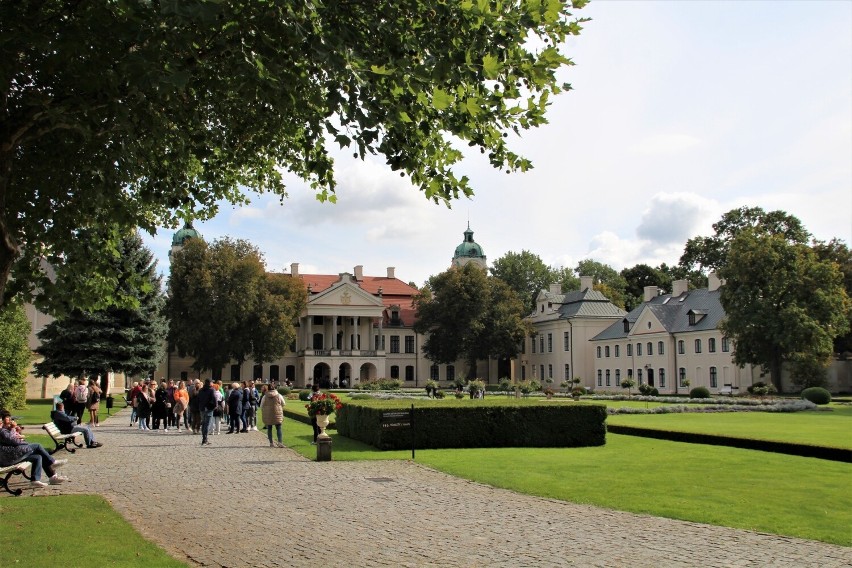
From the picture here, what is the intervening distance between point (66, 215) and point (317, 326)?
70.1 m

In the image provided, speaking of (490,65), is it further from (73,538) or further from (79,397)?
(79,397)

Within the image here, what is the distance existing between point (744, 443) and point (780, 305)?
3076 centimetres

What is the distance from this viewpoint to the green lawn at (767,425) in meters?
19.9

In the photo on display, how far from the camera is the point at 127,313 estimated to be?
37.5 m

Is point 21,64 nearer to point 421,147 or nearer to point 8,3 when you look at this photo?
point 8,3

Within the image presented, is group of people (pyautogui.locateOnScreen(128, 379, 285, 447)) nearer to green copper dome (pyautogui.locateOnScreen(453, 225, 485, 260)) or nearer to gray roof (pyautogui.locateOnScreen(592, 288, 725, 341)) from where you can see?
gray roof (pyautogui.locateOnScreen(592, 288, 725, 341))

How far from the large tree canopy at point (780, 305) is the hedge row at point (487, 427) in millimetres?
29590

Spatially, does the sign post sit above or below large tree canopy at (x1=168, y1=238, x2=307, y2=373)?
below

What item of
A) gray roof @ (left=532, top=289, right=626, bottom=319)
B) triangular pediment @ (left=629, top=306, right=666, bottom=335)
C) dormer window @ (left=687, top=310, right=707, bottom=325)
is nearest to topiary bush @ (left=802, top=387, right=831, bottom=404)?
dormer window @ (left=687, top=310, right=707, bottom=325)

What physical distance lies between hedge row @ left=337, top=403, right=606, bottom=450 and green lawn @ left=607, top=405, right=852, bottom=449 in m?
3.59

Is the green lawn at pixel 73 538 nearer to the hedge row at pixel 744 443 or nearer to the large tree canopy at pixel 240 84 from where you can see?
the large tree canopy at pixel 240 84

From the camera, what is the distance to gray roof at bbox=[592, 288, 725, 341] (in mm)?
57750

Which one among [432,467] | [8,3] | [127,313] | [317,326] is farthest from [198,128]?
[317,326]

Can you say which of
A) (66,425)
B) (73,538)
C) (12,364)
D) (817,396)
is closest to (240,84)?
(73,538)
